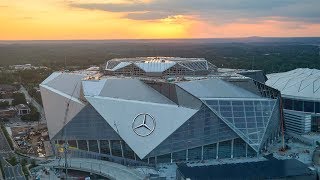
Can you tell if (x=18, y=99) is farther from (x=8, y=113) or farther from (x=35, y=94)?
(x=8, y=113)

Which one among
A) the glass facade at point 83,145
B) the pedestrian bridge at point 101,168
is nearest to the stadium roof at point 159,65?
the glass facade at point 83,145

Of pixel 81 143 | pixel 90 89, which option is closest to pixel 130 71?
pixel 90 89

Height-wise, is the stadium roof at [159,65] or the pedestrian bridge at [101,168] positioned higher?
the stadium roof at [159,65]

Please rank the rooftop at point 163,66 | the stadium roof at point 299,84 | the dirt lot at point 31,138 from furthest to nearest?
the stadium roof at point 299,84 < the rooftop at point 163,66 < the dirt lot at point 31,138

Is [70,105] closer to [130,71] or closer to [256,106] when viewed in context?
[130,71]

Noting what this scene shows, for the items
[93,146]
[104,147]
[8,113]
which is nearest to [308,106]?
[104,147]

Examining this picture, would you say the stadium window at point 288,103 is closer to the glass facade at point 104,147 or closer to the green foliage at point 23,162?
the glass facade at point 104,147

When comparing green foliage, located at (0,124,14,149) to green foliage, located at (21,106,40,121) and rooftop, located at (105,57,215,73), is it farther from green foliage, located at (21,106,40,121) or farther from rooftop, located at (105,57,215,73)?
rooftop, located at (105,57,215,73)
